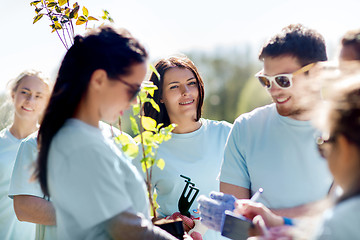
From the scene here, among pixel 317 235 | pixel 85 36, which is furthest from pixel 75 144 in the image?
pixel 317 235

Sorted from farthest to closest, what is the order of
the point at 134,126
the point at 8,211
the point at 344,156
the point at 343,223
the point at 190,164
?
1. the point at 8,211
2. the point at 190,164
3. the point at 134,126
4. the point at 344,156
5. the point at 343,223

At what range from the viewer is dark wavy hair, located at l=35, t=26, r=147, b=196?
164 centimetres

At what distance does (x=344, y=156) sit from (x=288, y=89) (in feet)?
3.42

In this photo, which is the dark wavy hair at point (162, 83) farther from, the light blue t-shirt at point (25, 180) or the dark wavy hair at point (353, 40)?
the dark wavy hair at point (353, 40)

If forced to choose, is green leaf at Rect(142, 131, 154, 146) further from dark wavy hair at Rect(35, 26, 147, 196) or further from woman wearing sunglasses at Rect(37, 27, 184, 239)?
dark wavy hair at Rect(35, 26, 147, 196)

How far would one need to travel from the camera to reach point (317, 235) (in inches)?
46.1

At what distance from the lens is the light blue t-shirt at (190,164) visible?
282cm

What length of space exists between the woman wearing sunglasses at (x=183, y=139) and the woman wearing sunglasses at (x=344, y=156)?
5.29ft

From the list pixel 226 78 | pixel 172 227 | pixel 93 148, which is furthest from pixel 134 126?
pixel 226 78

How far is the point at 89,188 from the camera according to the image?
1484mm

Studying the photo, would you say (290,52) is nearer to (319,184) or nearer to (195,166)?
(319,184)

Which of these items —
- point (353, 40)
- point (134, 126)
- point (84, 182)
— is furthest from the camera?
point (134, 126)

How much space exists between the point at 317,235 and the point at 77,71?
3.69ft

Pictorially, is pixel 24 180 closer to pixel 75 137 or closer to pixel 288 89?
pixel 75 137
